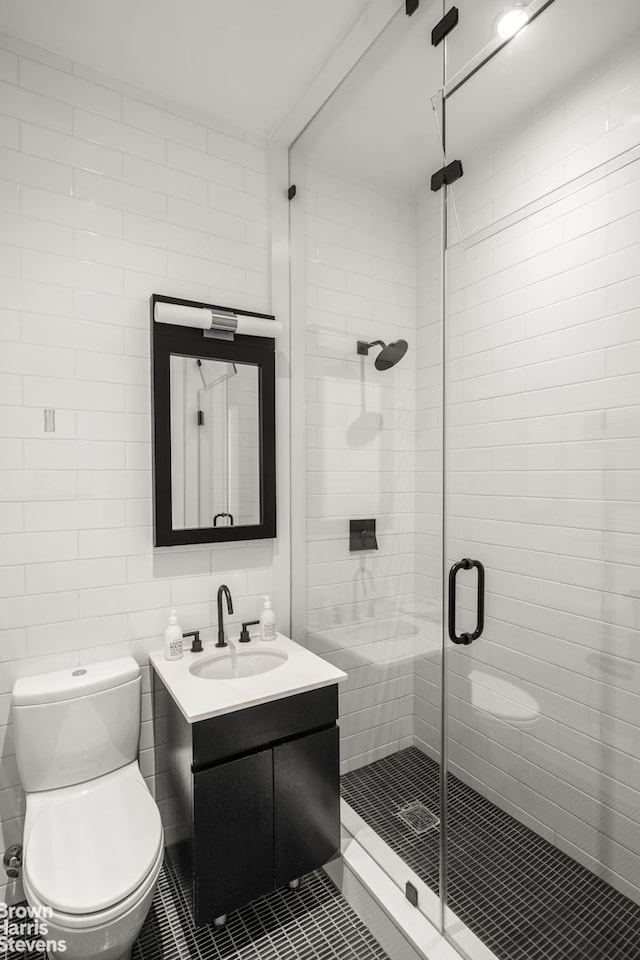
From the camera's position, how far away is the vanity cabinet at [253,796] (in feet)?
4.95

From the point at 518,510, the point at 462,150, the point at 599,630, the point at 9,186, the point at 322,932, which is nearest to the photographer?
the point at 599,630

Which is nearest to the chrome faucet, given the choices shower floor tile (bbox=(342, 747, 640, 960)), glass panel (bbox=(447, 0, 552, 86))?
shower floor tile (bbox=(342, 747, 640, 960))

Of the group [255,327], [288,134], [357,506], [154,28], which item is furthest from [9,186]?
[357,506]

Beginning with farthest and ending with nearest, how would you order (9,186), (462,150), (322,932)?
(9,186) < (322,932) < (462,150)

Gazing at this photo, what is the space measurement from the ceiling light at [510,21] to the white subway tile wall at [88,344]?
1177 mm

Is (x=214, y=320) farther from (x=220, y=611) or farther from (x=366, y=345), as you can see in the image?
(x=220, y=611)

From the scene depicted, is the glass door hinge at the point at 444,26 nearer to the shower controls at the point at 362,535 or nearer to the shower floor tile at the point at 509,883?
the shower controls at the point at 362,535

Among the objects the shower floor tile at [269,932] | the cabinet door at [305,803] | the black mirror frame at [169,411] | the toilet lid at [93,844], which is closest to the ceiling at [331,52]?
the black mirror frame at [169,411]

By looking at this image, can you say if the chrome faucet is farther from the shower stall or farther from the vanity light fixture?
the vanity light fixture

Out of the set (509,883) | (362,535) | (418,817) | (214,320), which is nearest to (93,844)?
(418,817)

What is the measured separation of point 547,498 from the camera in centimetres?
123

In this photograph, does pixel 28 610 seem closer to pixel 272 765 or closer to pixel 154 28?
pixel 272 765

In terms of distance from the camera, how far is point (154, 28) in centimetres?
167

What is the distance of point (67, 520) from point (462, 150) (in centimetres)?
174
